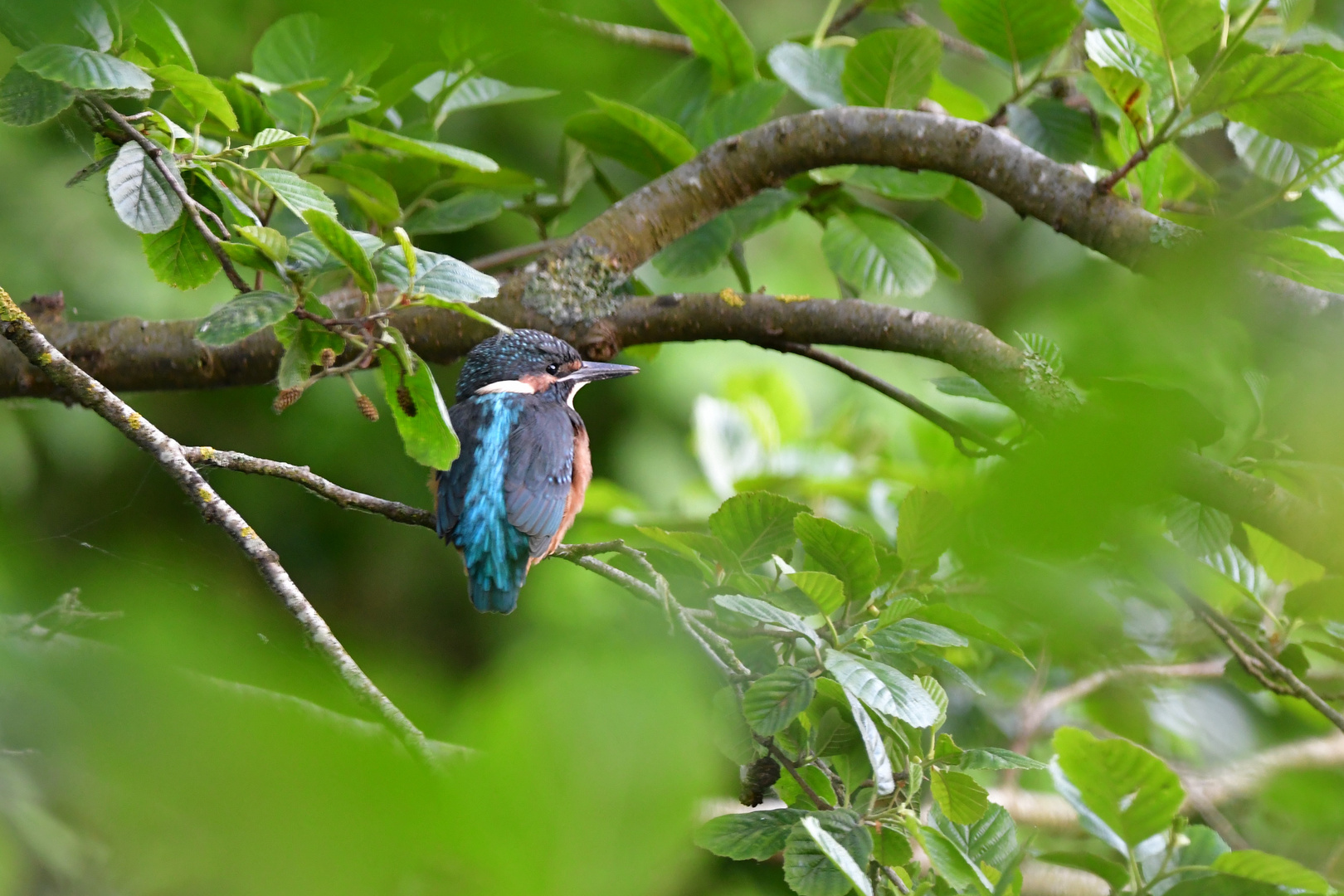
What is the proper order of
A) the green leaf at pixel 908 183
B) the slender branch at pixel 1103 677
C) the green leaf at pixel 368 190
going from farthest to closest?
the slender branch at pixel 1103 677, the green leaf at pixel 908 183, the green leaf at pixel 368 190

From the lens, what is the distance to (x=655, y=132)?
2.02 metres

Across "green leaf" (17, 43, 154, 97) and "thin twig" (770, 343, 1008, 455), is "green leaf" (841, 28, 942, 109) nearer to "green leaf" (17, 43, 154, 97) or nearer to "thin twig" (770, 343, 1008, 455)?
"thin twig" (770, 343, 1008, 455)

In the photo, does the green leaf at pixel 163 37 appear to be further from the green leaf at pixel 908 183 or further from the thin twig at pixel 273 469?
the green leaf at pixel 908 183

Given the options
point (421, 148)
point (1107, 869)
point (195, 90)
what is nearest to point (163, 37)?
point (195, 90)

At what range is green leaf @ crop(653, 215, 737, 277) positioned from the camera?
212 cm

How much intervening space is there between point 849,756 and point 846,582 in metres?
0.22

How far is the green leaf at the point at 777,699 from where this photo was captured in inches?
43.8

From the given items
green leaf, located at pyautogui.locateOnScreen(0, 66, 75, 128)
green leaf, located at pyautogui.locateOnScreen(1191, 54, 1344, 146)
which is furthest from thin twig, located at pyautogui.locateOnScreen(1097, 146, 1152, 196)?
green leaf, located at pyautogui.locateOnScreen(0, 66, 75, 128)

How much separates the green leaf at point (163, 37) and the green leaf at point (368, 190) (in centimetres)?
34

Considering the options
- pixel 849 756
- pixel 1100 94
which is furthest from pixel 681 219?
pixel 849 756

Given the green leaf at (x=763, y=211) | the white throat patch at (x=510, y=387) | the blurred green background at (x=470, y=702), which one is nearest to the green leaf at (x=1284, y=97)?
the blurred green background at (x=470, y=702)

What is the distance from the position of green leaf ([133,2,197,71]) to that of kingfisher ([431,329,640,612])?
2.20ft

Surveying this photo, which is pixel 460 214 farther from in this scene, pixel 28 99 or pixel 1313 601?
pixel 1313 601

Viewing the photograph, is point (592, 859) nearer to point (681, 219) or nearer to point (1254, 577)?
point (681, 219)
